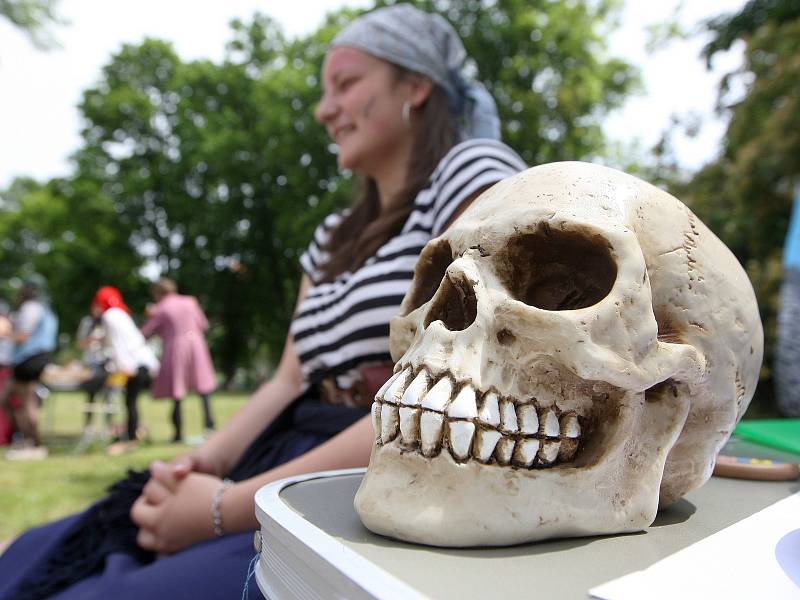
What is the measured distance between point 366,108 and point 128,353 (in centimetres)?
500

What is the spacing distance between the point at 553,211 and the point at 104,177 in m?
19.7

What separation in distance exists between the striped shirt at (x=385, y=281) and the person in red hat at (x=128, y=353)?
15.9ft

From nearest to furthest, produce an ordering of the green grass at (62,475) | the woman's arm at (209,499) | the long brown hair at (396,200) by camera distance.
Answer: the woman's arm at (209,499)
the long brown hair at (396,200)
the green grass at (62,475)

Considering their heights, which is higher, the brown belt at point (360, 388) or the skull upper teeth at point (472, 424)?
the skull upper teeth at point (472, 424)

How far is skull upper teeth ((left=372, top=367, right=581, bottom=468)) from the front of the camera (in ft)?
2.28

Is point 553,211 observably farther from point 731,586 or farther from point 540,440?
point 731,586

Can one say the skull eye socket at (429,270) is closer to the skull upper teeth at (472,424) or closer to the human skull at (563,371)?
the human skull at (563,371)

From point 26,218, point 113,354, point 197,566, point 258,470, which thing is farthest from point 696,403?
point 26,218

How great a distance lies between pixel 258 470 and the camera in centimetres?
135

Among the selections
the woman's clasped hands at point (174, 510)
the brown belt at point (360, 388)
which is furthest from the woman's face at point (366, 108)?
the woman's clasped hands at point (174, 510)

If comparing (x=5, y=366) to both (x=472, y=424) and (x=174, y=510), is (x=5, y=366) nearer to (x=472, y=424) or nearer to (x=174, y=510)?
(x=174, y=510)

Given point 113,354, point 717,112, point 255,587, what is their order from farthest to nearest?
point 717,112 → point 113,354 → point 255,587

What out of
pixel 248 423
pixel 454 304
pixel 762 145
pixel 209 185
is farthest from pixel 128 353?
pixel 209 185

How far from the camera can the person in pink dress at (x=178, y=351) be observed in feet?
21.4
